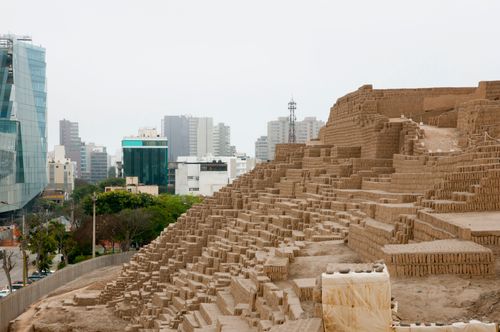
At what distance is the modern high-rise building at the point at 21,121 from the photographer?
5428 centimetres

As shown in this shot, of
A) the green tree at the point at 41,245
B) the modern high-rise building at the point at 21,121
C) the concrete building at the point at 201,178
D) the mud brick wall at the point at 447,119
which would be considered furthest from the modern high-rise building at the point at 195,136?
the mud brick wall at the point at 447,119

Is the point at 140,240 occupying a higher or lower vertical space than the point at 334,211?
lower

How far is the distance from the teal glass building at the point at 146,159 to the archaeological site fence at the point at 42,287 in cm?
4819

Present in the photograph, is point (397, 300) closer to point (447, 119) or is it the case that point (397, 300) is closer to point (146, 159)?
point (447, 119)

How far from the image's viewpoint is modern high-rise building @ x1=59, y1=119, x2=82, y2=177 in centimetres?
16327

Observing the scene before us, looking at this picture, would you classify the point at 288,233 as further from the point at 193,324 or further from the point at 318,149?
the point at 318,149

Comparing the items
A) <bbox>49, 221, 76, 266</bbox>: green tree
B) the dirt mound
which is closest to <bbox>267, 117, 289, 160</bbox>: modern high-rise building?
<bbox>49, 221, 76, 266</bbox>: green tree

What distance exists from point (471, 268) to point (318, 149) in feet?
59.6

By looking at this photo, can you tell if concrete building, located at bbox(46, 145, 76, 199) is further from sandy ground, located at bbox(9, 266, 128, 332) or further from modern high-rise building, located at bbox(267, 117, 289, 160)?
sandy ground, located at bbox(9, 266, 128, 332)

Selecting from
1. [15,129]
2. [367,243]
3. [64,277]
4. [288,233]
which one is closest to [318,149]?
[288,233]

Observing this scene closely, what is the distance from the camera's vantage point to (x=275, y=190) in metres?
28.4

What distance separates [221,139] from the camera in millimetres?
148125

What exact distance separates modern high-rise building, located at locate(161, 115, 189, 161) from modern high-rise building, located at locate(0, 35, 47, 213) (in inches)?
3513

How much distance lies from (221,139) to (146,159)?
61.4 metres
